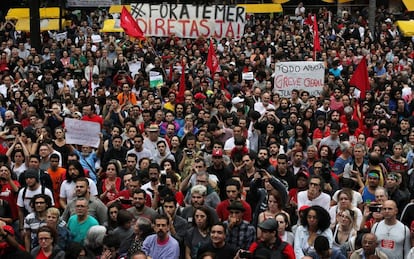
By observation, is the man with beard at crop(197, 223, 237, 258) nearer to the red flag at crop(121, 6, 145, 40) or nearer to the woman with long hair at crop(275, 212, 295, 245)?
the woman with long hair at crop(275, 212, 295, 245)

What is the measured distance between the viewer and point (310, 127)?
43.0ft

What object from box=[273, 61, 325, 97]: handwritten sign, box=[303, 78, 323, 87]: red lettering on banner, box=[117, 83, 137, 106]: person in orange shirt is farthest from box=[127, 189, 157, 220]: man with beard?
box=[303, 78, 323, 87]: red lettering on banner

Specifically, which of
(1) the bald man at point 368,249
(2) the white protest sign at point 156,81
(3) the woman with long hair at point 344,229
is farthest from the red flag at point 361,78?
(1) the bald man at point 368,249

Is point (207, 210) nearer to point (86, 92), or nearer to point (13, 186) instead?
point (13, 186)

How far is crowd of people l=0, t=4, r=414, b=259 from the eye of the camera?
785 centimetres

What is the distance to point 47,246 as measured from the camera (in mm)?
7457

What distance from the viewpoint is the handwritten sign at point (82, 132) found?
1137cm

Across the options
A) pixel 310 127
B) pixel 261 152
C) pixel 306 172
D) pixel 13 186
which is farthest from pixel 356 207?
pixel 310 127

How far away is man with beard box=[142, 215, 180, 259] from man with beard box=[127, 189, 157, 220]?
56 cm

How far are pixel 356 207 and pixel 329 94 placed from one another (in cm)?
779

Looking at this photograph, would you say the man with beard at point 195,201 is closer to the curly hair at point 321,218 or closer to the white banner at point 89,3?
the curly hair at point 321,218

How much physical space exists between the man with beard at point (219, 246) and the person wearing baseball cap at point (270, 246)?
244mm

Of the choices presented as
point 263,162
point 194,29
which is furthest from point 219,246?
point 194,29

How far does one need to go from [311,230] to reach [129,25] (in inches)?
456
